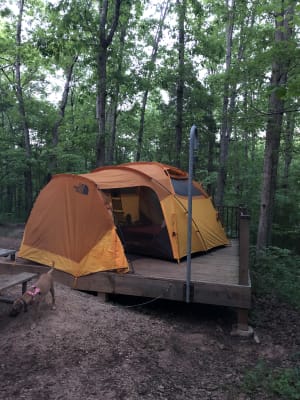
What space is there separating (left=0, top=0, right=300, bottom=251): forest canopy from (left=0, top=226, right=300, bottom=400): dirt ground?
4357 millimetres

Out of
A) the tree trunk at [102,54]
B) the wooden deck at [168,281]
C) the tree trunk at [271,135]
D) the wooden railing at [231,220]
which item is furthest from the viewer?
the wooden railing at [231,220]

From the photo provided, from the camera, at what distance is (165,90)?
14.5m

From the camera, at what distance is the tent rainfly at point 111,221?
575 cm

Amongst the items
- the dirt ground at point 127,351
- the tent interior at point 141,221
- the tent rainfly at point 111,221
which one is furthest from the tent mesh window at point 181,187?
the dirt ground at point 127,351

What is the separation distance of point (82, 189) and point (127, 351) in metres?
2.96

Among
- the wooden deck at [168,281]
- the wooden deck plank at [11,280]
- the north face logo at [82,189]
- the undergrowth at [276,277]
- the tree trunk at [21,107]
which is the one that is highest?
the tree trunk at [21,107]

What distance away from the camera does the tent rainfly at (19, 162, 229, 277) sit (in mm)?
5754


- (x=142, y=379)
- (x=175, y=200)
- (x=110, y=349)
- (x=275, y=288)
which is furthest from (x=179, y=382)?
(x=275, y=288)

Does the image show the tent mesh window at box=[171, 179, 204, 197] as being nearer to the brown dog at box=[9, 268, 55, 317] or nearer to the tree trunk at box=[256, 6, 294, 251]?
the tree trunk at box=[256, 6, 294, 251]

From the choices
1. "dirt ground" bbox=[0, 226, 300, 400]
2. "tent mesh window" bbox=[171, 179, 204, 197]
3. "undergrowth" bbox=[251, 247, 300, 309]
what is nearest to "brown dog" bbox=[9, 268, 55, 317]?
"dirt ground" bbox=[0, 226, 300, 400]

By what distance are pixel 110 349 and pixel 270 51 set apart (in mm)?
6364

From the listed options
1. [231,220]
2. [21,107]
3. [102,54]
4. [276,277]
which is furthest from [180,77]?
[276,277]

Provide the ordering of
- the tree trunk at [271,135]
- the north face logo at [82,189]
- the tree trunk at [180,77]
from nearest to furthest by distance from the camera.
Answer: the north face logo at [82,189]
the tree trunk at [271,135]
the tree trunk at [180,77]

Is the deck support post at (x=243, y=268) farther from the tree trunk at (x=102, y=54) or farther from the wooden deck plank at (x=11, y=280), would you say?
the tree trunk at (x=102, y=54)
